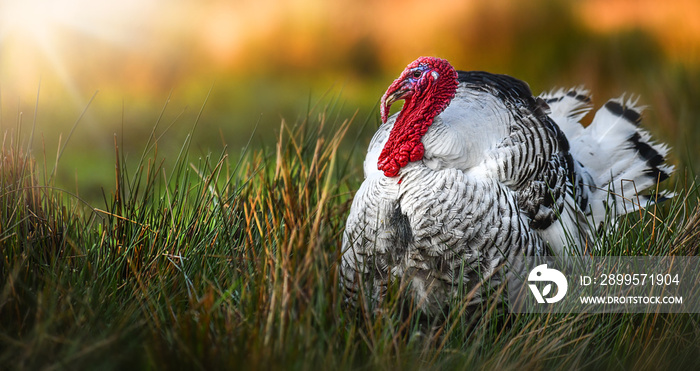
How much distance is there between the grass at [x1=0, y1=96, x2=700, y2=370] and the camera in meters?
1.72

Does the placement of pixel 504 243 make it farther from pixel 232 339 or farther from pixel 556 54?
pixel 556 54

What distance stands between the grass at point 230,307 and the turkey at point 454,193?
7.0 inches

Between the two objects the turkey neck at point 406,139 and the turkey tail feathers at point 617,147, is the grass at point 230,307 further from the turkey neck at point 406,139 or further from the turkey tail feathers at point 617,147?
the turkey tail feathers at point 617,147

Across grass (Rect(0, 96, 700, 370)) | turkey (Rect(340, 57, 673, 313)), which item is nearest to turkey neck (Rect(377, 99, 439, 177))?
turkey (Rect(340, 57, 673, 313))

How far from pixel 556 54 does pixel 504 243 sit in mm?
5557

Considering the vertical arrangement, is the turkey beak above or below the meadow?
above

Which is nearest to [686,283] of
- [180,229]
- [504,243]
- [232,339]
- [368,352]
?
[504,243]

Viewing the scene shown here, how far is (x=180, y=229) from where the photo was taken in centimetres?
249

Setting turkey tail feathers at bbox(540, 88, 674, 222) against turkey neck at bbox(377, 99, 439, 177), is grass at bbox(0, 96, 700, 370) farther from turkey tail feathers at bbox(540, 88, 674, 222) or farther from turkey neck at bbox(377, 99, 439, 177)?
turkey tail feathers at bbox(540, 88, 674, 222)

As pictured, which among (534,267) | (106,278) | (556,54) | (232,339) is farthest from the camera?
(556,54)

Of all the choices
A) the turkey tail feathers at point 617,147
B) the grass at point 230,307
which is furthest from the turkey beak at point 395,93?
the turkey tail feathers at point 617,147

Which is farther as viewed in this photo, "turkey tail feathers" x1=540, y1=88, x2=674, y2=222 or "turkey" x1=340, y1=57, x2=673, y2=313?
"turkey tail feathers" x1=540, y1=88, x2=674, y2=222

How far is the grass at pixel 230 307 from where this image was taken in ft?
5.65

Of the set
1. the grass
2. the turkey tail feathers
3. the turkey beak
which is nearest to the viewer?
the grass
